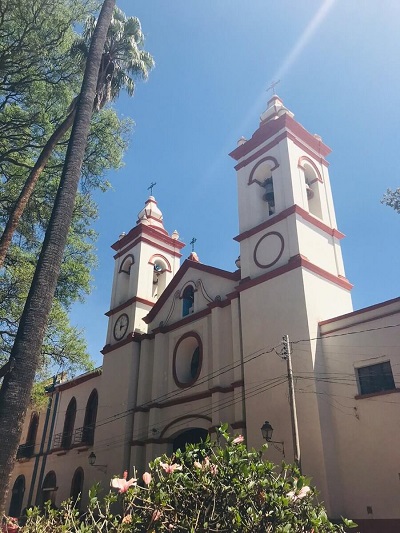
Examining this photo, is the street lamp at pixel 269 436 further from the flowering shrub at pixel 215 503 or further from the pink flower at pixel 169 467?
the pink flower at pixel 169 467

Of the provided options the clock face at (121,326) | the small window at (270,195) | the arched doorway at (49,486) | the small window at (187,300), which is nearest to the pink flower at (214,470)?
the small window at (270,195)

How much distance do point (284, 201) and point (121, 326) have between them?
10128 mm

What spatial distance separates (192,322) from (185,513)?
45.1 ft

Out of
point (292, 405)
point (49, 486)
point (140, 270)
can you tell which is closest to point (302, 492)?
point (292, 405)

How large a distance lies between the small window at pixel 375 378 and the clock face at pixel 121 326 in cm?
1178

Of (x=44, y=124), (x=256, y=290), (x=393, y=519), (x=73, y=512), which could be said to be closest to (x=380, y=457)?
(x=393, y=519)

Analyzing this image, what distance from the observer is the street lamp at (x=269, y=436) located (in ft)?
38.0

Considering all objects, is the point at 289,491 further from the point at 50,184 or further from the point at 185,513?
the point at 50,184

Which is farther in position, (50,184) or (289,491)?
(50,184)

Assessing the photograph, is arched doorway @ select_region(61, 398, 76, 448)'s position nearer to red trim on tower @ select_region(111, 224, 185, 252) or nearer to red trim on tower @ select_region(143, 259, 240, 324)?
red trim on tower @ select_region(143, 259, 240, 324)

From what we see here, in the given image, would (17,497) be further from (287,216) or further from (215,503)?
(215,503)

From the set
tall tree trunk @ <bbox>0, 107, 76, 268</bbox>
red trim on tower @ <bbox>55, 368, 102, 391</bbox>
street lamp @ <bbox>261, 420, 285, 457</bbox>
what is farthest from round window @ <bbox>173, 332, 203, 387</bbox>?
tall tree trunk @ <bbox>0, 107, 76, 268</bbox>

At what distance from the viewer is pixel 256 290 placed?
49.4ft

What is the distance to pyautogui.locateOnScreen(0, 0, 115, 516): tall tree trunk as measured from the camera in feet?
19.8
